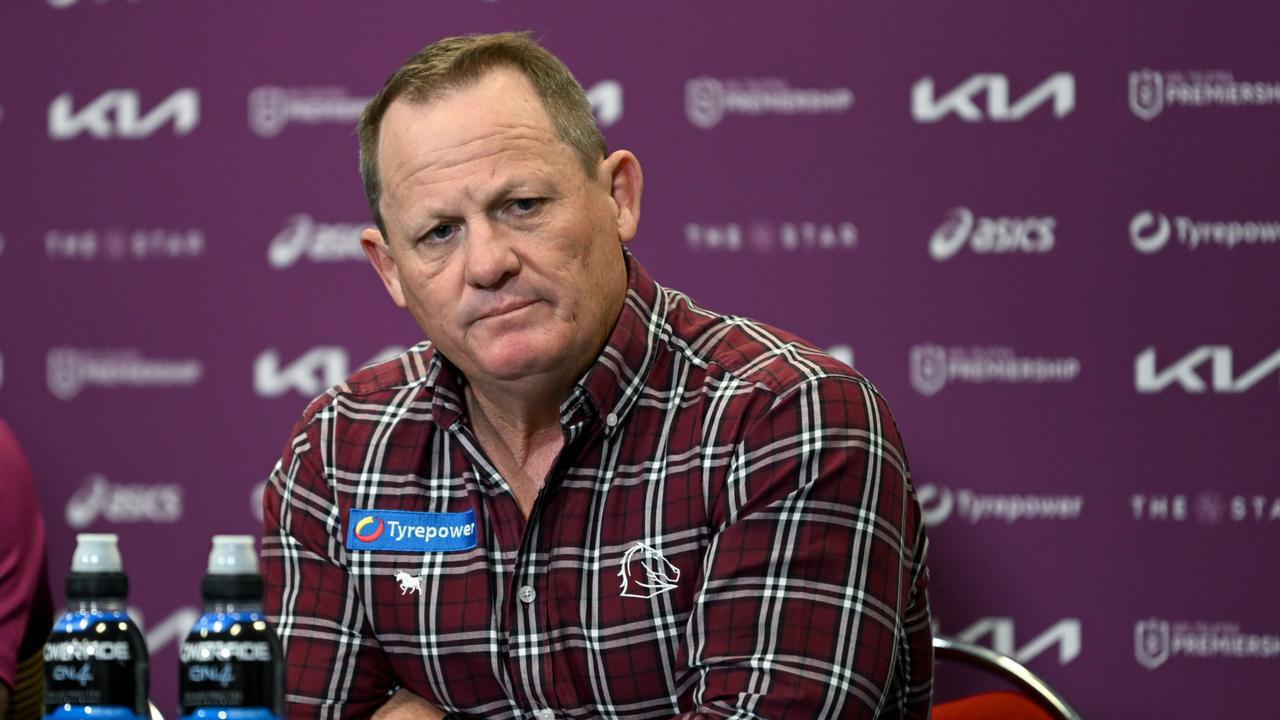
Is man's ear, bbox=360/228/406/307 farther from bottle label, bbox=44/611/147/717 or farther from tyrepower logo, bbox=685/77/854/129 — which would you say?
tyrepower logo, bbox=685/77/854/129

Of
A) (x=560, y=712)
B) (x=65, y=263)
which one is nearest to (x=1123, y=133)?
(x=560, y=712)

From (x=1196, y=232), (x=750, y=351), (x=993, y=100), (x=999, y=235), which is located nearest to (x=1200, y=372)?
(x=1196, y=232)

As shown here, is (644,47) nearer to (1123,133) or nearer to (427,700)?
(1123,133)

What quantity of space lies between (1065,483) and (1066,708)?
0.74 metres

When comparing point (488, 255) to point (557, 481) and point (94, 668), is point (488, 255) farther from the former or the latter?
point (94, 668)

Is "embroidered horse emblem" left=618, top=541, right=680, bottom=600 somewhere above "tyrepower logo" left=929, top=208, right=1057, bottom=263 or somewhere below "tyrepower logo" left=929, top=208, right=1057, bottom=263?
below

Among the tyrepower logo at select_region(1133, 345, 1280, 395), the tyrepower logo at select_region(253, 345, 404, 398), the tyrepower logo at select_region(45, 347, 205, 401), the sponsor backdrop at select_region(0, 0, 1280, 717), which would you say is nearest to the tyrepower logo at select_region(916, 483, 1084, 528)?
the sponsor backdrop at select_region(0, 0, 1280, 717)

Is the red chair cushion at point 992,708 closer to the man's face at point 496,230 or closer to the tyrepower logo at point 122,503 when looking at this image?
the man's face at point 496,230

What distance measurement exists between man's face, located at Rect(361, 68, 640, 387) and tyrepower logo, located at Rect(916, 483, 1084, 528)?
159 centimetres

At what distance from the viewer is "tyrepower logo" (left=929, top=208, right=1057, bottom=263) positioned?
3.33 meters

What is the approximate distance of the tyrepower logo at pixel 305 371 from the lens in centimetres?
358

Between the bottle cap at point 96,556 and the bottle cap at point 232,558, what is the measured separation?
4.4 inches

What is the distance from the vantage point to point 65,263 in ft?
12.2

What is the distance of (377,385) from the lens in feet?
7.39
